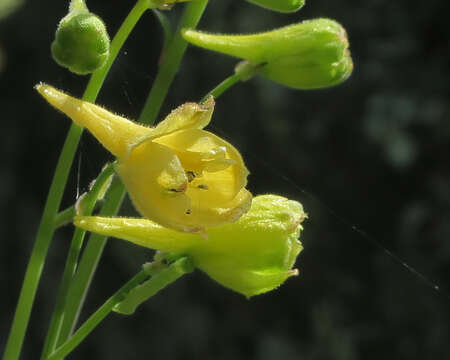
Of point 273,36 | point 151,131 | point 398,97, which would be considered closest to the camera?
point 151,131

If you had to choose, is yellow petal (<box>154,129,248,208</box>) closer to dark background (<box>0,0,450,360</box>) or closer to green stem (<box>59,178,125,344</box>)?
green stem (<box>59,178,125,344</box>)

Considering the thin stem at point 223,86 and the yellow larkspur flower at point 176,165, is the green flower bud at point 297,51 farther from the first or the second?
the yellow larkspur flower at point 176,165

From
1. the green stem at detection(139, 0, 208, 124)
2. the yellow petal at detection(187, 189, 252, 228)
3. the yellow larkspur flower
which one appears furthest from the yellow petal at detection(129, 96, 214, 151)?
the green stem at detection(139, 0, 208, 124)

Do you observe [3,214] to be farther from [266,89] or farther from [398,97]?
[398,97]

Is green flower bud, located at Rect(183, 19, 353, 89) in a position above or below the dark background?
above

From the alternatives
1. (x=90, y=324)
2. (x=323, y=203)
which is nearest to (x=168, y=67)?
(x=90, y=324)

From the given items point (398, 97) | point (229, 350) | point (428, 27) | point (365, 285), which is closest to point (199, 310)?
point (229, 350)
